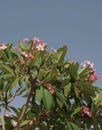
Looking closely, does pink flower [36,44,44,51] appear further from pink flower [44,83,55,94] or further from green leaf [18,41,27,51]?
pink flower [44,83,55,94]

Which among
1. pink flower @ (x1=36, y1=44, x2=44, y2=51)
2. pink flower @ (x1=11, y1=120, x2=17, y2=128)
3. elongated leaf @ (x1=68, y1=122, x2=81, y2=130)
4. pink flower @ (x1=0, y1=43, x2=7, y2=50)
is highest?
pink flower @ (x1=0, y1=43, x2=7, y2=50)

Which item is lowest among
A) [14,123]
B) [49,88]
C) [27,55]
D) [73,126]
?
[73,126]

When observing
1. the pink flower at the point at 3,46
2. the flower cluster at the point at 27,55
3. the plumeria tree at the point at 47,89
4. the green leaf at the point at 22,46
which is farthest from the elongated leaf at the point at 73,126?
the pink flower at the point at 3,46

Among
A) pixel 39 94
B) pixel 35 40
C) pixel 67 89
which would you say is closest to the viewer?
pixel 39 94

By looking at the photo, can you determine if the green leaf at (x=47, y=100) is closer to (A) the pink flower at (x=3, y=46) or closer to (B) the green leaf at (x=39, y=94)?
(B) the green leaf at (x=39, y=94)

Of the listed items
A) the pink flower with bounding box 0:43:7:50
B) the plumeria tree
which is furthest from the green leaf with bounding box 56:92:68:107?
the pink flower with bounding box 0:43:7:50

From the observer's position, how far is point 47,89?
19.5 ft

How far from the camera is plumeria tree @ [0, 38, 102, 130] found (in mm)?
5883

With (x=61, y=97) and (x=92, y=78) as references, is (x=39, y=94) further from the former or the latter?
(x=92, y=78)

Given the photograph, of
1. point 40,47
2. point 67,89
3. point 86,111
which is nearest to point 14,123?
point 67,89

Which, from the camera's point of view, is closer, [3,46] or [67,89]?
[67,89]

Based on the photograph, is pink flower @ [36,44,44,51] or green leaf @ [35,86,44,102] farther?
pink flower @ [36,44,44,51]

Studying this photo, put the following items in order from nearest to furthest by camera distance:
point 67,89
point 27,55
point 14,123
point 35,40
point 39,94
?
1. point 39,94
2. point 27,55
3. point 67,89
4. point 35,40
5. point 14,123

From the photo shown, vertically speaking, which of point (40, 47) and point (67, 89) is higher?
point (40, 47)
